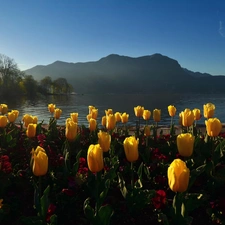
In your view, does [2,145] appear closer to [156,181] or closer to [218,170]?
[156,181]

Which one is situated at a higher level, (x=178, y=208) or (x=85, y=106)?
(x=178, y=208)

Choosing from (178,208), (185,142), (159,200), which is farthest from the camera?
(185,142)

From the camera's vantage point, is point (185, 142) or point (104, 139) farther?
point (104, 139)

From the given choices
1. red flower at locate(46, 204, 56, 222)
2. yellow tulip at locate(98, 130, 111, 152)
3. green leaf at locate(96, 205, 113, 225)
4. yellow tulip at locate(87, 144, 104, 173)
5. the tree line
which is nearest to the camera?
green leaf at locate(96, 205, 113, 225)

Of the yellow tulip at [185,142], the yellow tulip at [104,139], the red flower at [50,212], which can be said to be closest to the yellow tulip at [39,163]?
the red flower at [50,212]

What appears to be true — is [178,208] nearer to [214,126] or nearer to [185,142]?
[185,142]

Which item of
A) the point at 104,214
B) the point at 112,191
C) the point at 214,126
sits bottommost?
the point at 112,191

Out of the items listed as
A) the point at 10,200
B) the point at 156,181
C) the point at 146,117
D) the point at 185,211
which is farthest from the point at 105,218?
the point at 146,117

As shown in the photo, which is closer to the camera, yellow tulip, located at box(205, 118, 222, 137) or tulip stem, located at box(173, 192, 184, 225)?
tulip stem, located at box(173, 192, 184, 225)

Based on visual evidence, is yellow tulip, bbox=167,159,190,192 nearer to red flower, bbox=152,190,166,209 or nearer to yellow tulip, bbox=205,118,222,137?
red flower, bbox=152,190,166,209

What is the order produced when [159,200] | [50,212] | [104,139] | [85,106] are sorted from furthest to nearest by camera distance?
[85,106] → [104,139] → [159,200] → [50,212]

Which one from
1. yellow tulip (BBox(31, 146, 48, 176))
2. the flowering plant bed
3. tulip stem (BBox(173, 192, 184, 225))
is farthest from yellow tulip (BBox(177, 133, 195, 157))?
yellow tulip (BBox(31, 146, 48, 176))

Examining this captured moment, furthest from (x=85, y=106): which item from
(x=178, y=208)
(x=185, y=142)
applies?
(x=178, y=208)

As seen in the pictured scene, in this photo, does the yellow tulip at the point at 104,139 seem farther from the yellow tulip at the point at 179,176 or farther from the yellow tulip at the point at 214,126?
the yellow tulip at the point at 214,126
